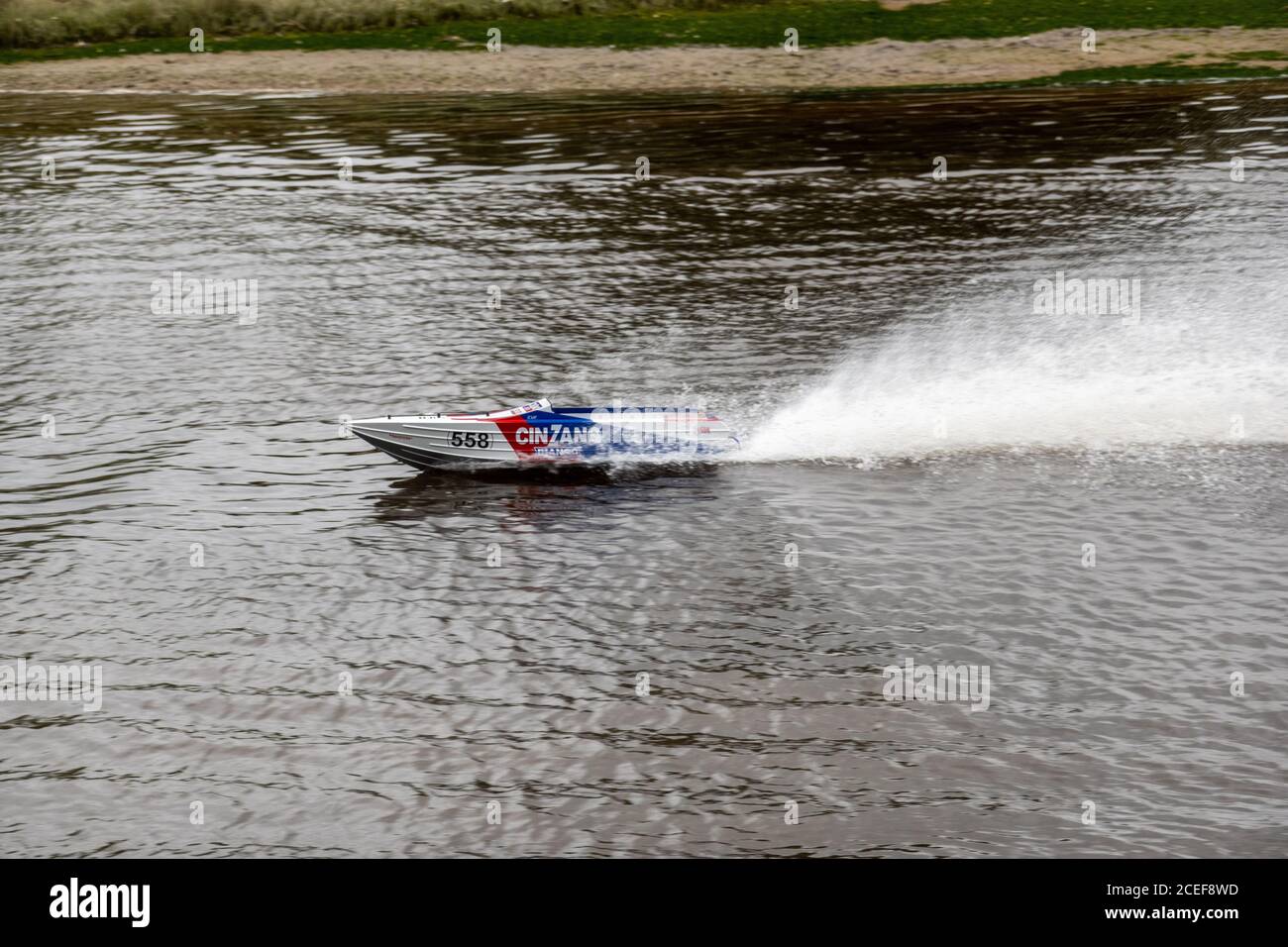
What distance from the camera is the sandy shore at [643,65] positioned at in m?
62.0

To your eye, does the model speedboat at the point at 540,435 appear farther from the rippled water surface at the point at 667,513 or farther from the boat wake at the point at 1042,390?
the boat wake at the point at 1042,390

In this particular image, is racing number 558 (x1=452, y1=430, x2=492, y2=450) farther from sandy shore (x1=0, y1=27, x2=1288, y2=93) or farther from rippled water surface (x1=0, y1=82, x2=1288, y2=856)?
sandy shore (x1=0, y1=27, x2=1288, y2=93)

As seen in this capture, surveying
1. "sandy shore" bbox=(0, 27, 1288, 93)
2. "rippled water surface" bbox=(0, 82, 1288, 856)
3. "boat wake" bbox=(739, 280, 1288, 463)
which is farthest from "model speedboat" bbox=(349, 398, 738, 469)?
"sandy shore" bbox=(0, 27, 1288, 93)

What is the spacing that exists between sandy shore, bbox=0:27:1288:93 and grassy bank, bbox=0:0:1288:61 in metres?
0.98

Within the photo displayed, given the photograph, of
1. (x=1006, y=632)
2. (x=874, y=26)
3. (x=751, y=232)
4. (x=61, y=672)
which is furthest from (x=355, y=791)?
(x=874, y=26)

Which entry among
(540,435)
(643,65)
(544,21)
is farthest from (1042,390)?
(544,21)

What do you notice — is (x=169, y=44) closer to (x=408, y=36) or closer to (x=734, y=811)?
(x=408, y=36)

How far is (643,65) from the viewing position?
211ft

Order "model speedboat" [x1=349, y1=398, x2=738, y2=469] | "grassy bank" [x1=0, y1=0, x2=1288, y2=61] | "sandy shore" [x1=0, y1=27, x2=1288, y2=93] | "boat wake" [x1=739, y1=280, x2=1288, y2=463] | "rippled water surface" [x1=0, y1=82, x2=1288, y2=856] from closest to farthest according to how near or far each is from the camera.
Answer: "rippled water surface" [x1=0, y1=82, x2=1288, y2=856] → "model speedboat" [x1=349, y1=398, x2=738, y2=469] → "boat wake" [x1=739, y1=280, x2=1288, y2=463] → "sandy shore" [x1=0, y1=27, x2=1288, y2=93] → "grassy bank" [x1=0, y1=0, x2=1288, y2=61]

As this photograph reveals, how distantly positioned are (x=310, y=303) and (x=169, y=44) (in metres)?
35.7

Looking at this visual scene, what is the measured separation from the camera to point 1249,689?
2022 cm

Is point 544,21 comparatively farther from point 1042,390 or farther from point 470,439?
point 470,439

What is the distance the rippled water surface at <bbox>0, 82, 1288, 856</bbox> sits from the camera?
18.3 m
